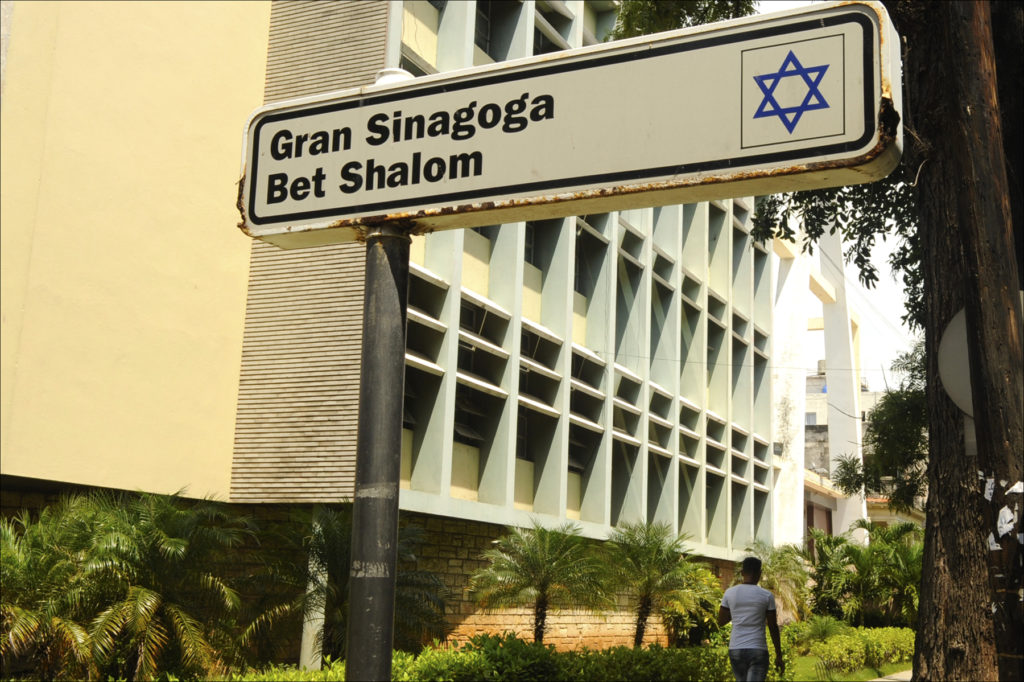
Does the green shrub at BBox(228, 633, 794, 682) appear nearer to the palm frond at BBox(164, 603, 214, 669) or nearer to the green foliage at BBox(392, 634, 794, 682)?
the green foliage at BBox(392, 634, 794, 682)

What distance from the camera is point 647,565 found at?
71.2 ft

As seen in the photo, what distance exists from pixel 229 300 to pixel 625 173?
15.9 metres

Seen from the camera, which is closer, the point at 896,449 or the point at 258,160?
the point at 258,160

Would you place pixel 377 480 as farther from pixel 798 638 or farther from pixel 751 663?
pixel 798 638

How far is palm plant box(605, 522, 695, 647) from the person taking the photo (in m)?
21.5

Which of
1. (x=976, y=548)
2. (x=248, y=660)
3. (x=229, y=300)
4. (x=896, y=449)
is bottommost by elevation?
(x=248, y=660)

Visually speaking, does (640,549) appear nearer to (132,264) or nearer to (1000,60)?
(132,264)

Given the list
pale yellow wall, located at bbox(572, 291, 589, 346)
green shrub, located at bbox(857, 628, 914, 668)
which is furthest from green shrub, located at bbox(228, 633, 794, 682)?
pale yellow wall, located at bbox(572, 291, 589, 346)

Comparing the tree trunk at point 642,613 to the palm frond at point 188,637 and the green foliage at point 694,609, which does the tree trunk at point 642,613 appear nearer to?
the green foliage at point 694,609

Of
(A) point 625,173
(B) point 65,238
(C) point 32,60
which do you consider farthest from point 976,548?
(C) point 32,60

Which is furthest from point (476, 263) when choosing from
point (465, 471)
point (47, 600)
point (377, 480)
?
point (377, 480)

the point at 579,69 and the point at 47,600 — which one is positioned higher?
the point at 579,69

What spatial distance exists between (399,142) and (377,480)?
0.81 meters

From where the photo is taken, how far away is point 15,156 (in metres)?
14.1
